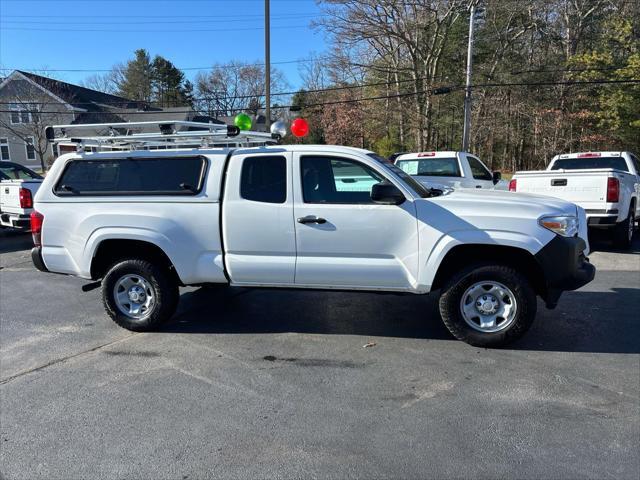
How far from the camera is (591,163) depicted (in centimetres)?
1143

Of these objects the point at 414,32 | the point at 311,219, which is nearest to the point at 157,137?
the point at 311,219

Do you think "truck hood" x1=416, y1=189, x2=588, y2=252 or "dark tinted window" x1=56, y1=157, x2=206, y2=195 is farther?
"dark tinted window" x1=56, y1=157, x2=206, y2=195

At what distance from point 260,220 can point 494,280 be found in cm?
230

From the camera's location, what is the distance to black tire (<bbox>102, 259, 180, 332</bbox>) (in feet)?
16.5

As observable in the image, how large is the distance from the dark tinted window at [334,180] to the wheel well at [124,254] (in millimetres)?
1739

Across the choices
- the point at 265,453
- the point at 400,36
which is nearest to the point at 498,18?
the point at 400,36

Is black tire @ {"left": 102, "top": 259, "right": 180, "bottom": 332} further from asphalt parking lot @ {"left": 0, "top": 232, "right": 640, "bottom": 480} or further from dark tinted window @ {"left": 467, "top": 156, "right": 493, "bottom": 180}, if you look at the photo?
dark tinted window @ {"left": 467, "top": 156, "right": 493, "bottom": 180}

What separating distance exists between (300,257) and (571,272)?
2475mm

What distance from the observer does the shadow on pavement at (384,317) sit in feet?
15.6

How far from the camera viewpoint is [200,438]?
3111 millimetres

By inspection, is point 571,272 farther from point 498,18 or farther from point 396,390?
point 498,18

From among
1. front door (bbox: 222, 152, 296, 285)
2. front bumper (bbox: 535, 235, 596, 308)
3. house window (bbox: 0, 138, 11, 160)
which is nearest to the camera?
front bumper (bbox: 535, 235, 596, 308)

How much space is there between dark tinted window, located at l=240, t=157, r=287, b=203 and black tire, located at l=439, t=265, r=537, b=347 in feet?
6.12

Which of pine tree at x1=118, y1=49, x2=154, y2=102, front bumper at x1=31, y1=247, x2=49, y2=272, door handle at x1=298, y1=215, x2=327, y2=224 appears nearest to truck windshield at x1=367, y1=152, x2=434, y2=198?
door handle at x1=298, y1=215, x2=327, y2=224
